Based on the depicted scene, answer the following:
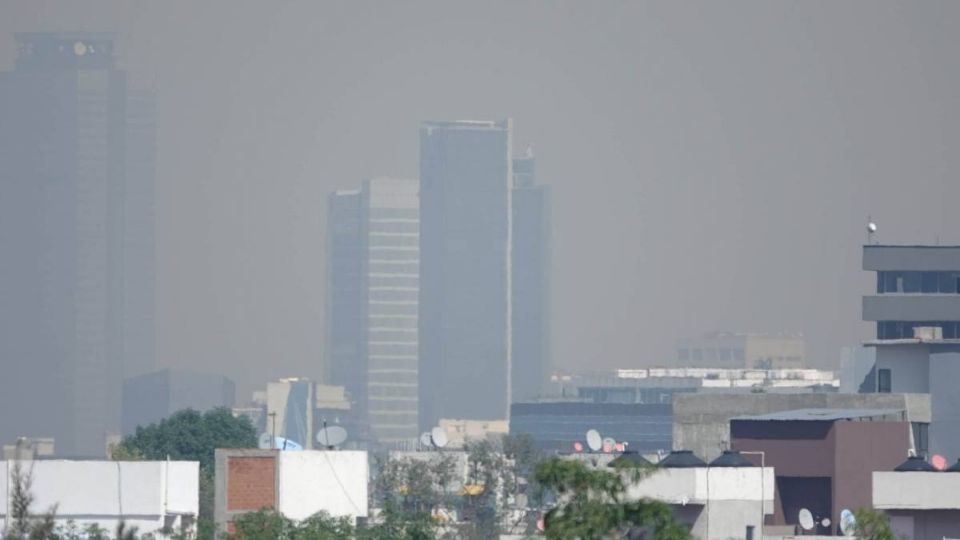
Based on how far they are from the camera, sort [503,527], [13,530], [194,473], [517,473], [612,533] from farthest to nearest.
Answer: [517,473] < [503,527] < [194,473] < [612,533] < [13,530]

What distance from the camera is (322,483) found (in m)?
74.9

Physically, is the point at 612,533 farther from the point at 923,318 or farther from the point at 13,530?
the point at 923,318

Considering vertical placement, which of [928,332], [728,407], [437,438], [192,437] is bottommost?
[437,438]

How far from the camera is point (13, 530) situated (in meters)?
37.9

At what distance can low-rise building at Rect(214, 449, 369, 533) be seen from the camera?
2840 inches

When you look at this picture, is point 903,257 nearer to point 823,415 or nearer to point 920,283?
point 920,283

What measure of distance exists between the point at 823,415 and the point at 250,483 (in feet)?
102

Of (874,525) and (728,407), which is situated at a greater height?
(728,407)

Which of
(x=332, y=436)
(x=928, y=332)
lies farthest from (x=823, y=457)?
(x=928, y=332)

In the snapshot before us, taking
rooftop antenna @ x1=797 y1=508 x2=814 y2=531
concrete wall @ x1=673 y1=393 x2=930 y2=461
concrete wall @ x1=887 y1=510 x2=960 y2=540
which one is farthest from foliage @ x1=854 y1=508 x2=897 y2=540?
concrete wall @ x1=673 y1=393 x2=930 y2=461

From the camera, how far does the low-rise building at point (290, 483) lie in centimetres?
7212

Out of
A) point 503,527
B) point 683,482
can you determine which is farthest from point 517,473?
point 683,482

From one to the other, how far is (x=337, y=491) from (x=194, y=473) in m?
3.82

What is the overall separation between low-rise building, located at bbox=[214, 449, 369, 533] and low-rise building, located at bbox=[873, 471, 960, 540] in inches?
575
